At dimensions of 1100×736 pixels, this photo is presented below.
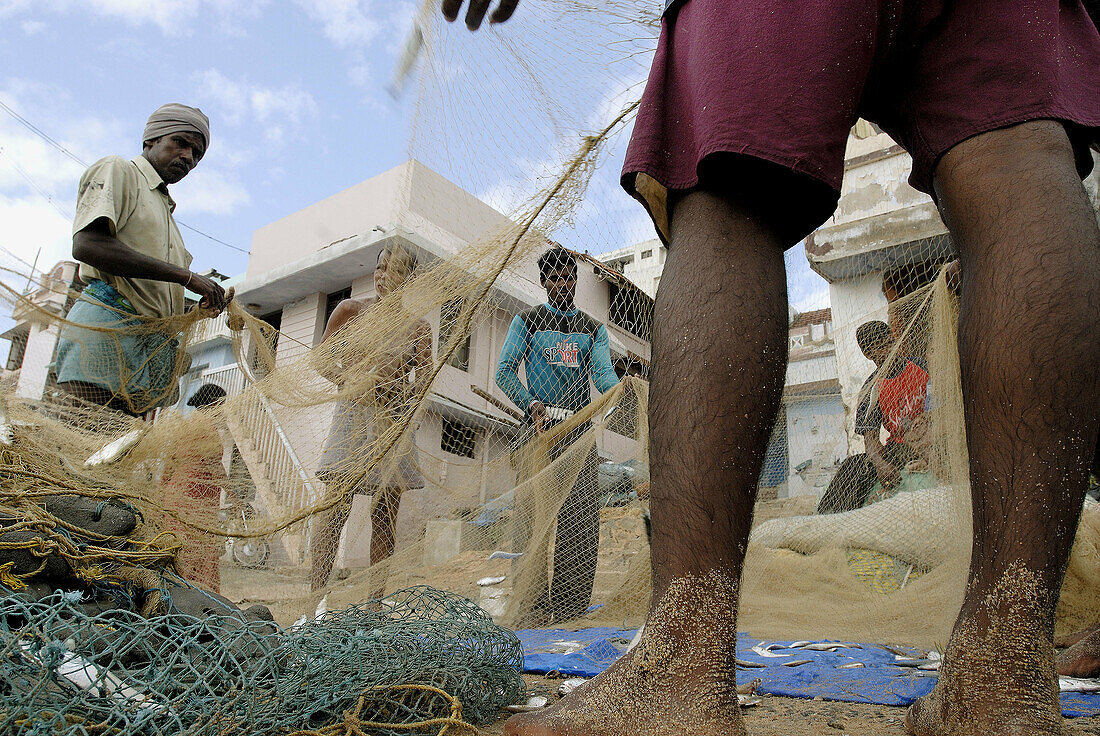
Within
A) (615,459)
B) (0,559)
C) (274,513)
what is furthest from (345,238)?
(0,559)

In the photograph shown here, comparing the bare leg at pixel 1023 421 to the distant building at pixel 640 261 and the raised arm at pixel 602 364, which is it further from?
the raised arm at pixel 602 364

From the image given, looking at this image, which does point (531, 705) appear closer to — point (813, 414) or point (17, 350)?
point (813, 414)

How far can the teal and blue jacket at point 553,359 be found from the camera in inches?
140

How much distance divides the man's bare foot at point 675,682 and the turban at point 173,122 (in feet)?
9.48

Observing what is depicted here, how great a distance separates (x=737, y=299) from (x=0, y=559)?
3.67 feet

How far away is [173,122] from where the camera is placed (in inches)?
111

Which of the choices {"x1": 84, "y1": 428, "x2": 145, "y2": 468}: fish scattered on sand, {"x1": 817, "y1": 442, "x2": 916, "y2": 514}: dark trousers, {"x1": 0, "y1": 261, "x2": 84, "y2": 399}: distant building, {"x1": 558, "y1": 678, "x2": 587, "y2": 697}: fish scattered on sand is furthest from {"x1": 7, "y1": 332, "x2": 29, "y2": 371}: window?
{"x1": 817, "y1": 442, "x2": 916, "y2": 514}: dark trousers

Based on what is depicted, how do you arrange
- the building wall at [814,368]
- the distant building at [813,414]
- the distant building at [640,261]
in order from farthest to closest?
the building wall at [814,368], the distant building at [813,414], the distant building at [640,261]

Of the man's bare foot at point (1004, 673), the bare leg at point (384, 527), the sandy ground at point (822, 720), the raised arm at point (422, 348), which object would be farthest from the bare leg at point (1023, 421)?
the bare leg at point (384, 527)

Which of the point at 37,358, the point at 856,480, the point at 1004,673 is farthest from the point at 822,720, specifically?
the point at 37,358

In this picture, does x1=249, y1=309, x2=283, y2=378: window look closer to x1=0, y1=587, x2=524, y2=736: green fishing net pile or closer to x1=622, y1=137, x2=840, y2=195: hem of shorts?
x1=0, y1=587, x2=524, y2=736: green fishing net pile

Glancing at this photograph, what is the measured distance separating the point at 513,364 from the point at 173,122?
1.90 meters

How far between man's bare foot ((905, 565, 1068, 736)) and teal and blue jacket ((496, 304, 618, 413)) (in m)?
2.71

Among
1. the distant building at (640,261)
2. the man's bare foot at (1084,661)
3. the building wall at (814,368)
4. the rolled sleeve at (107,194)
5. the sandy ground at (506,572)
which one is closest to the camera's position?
the sandy ground at (506,572)
